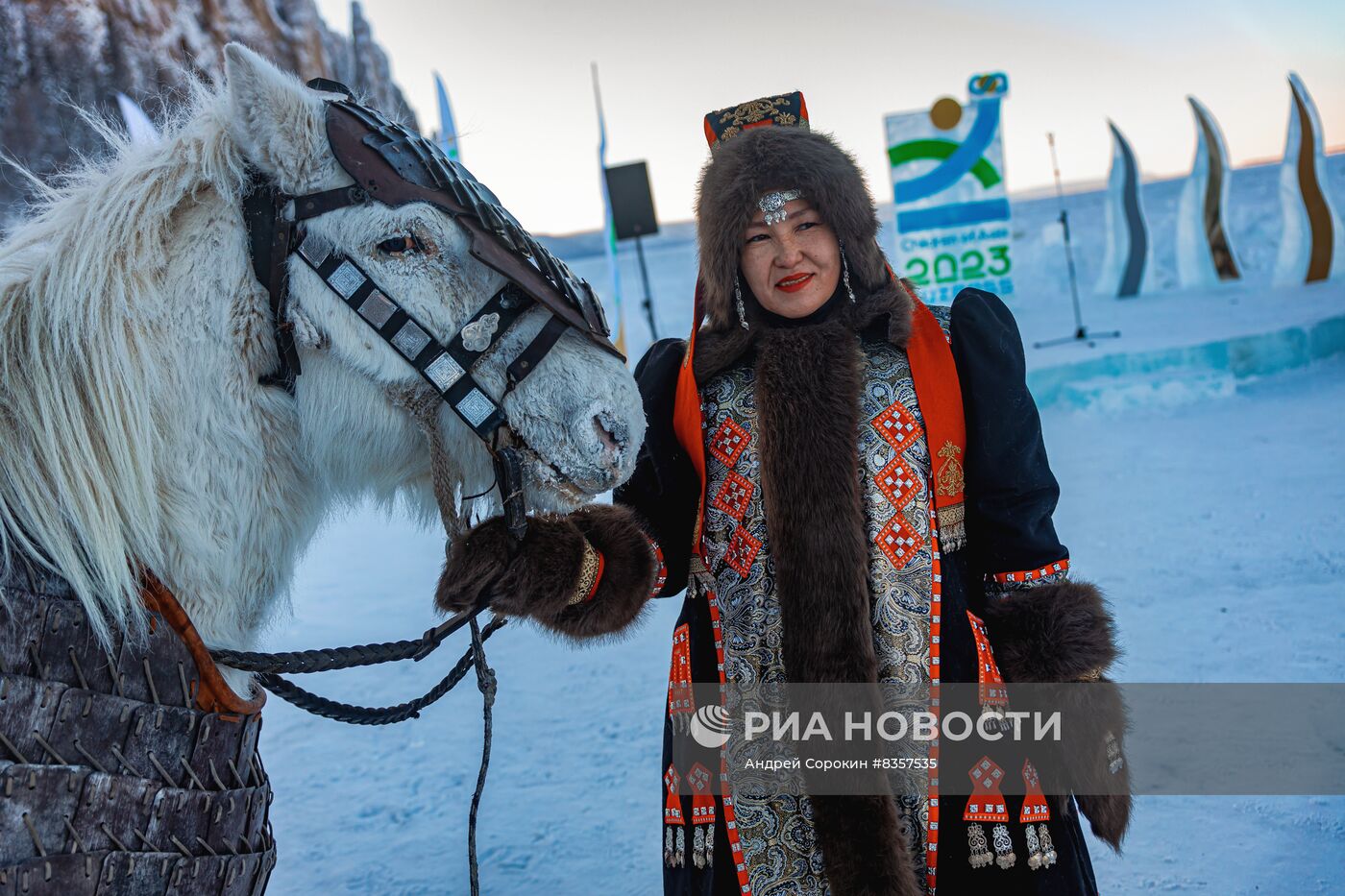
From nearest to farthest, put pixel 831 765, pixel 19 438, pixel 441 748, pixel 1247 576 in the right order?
pixel 19 438 → pixel 831 765 → pixel 441 748 → pixel 1247 576

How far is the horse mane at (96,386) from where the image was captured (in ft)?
2.81

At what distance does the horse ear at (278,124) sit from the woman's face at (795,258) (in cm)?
68

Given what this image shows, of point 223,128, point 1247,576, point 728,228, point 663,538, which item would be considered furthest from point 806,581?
point 1247,576

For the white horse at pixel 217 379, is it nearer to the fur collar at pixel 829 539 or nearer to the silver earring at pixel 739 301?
the fur collar at pixel 829 539

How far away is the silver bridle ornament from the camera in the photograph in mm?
1376

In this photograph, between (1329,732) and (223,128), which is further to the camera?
(1329,732)

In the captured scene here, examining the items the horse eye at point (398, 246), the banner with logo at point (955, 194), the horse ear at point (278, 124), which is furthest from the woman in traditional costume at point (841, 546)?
the banner with logo at point (955, 194)

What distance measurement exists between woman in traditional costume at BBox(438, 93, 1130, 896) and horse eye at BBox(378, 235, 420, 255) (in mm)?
401

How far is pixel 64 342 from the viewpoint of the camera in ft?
2.91

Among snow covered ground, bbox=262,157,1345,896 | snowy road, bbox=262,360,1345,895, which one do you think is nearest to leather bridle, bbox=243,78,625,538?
snow covered ground, bbox=262,157,1345,896

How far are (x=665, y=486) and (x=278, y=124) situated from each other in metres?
0.78

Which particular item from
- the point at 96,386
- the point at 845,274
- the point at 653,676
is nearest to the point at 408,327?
the point at 96,386

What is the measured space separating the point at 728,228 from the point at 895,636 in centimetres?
70

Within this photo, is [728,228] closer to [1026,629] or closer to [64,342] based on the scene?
[1026,629]
